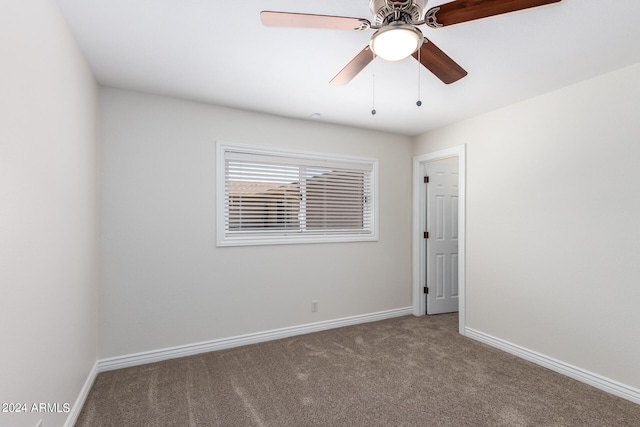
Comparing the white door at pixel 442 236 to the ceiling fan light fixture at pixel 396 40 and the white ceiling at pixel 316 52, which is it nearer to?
the white ceiling at pixel 316 52

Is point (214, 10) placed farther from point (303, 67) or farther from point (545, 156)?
point (545, 156)

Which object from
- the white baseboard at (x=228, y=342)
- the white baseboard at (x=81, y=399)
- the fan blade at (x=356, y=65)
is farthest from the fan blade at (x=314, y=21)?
the white baseboard at (x=228, y=342)

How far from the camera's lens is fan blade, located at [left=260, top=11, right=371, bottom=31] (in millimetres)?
1337

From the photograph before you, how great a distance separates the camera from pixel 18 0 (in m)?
1.22

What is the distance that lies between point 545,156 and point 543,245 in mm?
782

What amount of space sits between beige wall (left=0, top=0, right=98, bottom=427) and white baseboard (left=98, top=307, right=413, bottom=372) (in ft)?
1.36

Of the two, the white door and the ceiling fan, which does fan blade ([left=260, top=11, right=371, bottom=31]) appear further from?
the white door

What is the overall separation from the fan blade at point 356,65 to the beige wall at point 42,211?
144 cm

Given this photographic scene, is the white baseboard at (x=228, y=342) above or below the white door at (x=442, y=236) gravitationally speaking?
below

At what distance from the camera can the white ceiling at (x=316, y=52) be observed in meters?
1.67

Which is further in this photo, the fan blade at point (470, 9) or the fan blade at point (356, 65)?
the fan blade at point (356, 65)

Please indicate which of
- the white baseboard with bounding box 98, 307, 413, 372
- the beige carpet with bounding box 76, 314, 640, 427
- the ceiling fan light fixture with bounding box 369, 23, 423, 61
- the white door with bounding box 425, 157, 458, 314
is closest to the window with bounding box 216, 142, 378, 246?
the white door with bounding box 425, 157, 458, 314

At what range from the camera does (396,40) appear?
4.41ft

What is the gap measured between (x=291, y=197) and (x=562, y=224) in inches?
99.1
